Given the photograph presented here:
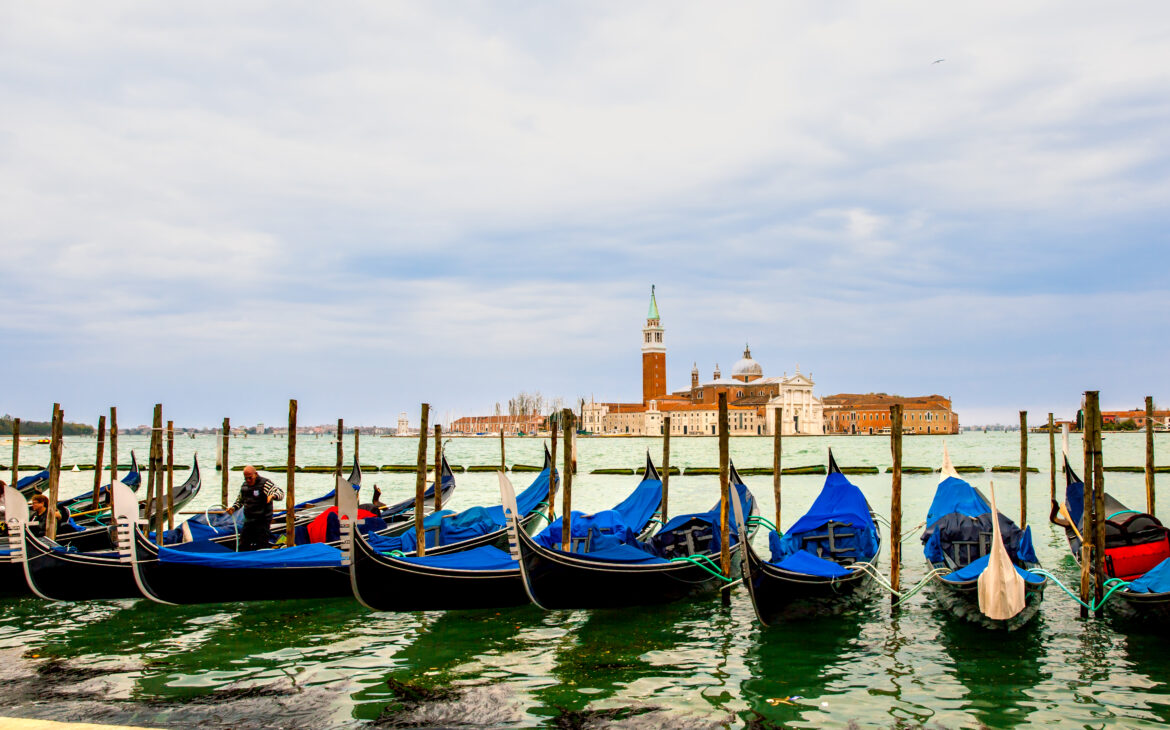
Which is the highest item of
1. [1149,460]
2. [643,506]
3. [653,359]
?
[653,359]

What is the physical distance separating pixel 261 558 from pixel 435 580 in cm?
133

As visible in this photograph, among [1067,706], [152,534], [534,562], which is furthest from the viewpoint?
[152,534]

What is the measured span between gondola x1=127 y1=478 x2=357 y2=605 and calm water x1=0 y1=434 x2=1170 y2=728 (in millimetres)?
222

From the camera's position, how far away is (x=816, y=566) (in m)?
6.36

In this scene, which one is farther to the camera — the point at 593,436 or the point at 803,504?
the point at 593,436

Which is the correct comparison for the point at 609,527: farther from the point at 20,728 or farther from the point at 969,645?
the point at 20,728

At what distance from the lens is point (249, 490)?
7.74 m

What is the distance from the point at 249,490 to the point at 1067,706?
20.6ft

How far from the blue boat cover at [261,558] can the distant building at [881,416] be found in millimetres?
81584

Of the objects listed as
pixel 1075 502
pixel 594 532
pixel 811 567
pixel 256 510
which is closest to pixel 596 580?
pixel 811 567

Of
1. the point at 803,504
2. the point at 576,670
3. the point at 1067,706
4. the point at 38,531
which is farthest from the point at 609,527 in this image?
the point at 803,504

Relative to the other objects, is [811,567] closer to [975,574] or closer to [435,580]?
[975,574]

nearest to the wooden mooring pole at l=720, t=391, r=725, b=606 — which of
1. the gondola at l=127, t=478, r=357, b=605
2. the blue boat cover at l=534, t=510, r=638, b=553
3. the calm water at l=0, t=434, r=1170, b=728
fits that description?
the calm water at l=0, t=434, r=1170, b=728

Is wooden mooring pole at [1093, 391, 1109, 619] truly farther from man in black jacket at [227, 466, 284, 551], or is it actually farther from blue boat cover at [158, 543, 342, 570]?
man in black jacket at [227, 466, 284, 551]
